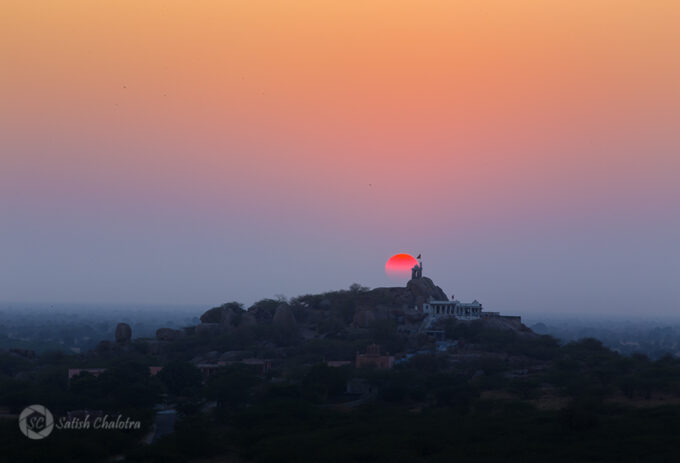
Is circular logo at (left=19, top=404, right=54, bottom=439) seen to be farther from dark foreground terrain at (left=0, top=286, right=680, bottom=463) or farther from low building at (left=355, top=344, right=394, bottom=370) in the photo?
low building at (left=355, top=344, right=394, bottom=370)

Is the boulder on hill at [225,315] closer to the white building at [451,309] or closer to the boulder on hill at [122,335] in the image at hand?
the boulder on hill at [122,335]

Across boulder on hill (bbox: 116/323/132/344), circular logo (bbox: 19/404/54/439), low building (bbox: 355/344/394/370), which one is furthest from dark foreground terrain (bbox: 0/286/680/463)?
circular logo (bbox: 19/404/54/439)

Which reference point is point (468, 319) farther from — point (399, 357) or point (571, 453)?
point (571, 453)

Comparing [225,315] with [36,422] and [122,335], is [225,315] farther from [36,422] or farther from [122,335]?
[36,422]

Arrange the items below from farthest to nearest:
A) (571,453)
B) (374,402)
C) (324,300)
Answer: (324,300), (374,402), (571,453)

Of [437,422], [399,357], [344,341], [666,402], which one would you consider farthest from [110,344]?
[666,402]

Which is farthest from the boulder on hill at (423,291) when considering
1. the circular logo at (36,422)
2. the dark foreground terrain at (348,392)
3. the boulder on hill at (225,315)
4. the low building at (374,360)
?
the circular logo at (36,422)
